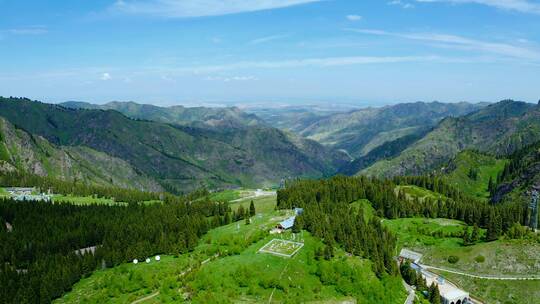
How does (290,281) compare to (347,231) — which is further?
(347,231)

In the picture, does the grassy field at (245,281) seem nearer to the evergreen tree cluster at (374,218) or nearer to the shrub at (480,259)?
the evergreen tree cluster at (374,218)

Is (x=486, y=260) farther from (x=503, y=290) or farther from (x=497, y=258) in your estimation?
(x=503, y=290)

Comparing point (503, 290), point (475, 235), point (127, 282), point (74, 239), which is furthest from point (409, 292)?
point (74, 239)

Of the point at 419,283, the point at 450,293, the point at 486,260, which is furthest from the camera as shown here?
the point at 486,260

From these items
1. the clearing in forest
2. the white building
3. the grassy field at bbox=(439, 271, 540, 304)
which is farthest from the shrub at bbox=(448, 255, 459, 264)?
the clearing in forest

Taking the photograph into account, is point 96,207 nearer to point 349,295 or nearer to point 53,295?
point 53,295

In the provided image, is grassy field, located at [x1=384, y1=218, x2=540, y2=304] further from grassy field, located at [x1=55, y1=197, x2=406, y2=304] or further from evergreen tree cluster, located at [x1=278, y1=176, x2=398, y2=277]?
grassy field, located at [x1=55, y1=197, x2=406, y2=304]
